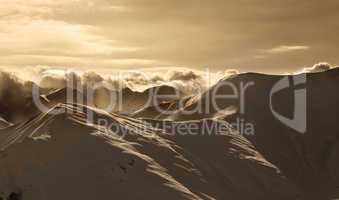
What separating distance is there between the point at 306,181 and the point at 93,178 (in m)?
63.9

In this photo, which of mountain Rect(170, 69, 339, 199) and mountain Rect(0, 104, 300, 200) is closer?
mountain Rect(0, 104, 300, 200)

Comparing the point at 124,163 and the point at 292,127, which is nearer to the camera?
the point at 124,163

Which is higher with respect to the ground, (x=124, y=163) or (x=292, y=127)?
(x=292, y=127)

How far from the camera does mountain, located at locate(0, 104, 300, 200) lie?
10469cm

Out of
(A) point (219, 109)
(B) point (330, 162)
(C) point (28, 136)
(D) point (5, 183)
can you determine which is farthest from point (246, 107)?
(D) point (5, 183)

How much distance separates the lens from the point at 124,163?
115 meters

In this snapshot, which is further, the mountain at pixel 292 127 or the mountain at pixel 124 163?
the mountain at pixel 292 127

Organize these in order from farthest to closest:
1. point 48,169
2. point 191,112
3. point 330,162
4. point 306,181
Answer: point 191,112 → point 330,162 → point 306,181 → point 48,169

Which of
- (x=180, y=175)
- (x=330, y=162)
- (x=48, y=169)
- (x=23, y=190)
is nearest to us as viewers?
(x=23, y=190)

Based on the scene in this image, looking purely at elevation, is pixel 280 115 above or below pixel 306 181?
above

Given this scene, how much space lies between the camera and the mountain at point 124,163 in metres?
105

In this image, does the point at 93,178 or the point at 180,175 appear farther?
the point at 180,175

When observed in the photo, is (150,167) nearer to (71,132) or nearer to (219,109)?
(71,132)

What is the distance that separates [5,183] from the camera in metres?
105
